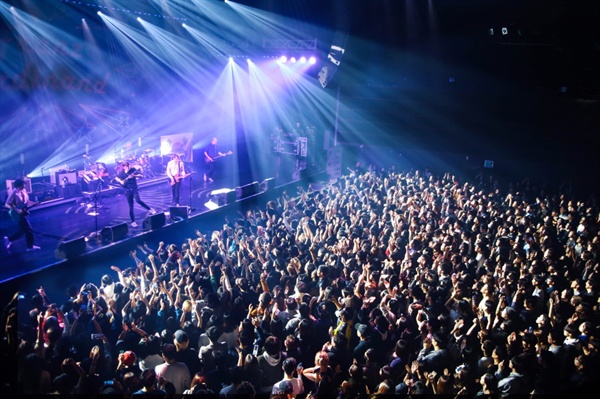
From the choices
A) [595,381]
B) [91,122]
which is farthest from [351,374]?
[91,122]

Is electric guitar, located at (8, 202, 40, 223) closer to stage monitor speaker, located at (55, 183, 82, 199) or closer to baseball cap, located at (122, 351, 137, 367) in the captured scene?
stage monitor speaker, located at (55, 183, 82, 199)

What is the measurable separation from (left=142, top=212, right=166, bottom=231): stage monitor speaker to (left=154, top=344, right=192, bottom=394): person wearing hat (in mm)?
5823

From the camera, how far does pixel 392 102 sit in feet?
54.3

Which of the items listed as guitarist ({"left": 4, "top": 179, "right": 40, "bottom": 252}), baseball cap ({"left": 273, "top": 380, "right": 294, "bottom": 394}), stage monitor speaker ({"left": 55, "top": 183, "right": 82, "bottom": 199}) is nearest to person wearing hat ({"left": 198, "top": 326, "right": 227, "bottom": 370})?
baseball cap ({"left": 273, "top": 380, "right": 294, "bottom": 394})

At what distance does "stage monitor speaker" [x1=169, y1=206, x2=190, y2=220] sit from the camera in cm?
1008

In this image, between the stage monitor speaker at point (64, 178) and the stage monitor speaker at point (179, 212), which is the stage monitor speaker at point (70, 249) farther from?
the stage monitor speaker at point (64, 178)

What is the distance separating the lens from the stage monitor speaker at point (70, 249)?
24.6 ft

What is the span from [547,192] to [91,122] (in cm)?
1313

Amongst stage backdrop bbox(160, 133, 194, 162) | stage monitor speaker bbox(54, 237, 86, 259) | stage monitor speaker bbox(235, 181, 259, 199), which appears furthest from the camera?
stage backdrop bbox(160, 133, 194, 162)

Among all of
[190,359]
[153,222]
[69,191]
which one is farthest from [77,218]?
[190,359]

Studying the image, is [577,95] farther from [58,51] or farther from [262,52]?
[58,51]

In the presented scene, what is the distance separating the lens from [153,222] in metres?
9.12

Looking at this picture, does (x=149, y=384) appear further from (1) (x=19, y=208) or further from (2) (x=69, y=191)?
(2) (x=69, y=191)

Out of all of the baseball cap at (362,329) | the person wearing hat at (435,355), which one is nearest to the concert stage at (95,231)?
the baseball cap at (362,329)
